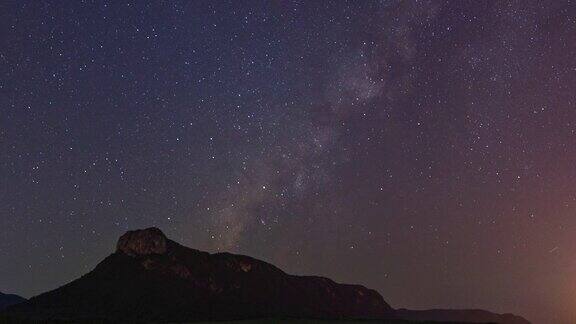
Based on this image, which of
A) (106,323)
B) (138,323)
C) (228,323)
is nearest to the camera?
(228,323)

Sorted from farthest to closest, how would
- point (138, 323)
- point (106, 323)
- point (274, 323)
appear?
point (138, 323), point (106, 323), point (274, 323)

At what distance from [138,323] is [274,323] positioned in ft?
188

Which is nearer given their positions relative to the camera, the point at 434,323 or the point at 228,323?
the point at 228,323

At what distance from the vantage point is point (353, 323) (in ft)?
513

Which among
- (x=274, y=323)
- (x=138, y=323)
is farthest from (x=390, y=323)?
(x=138, y=323)

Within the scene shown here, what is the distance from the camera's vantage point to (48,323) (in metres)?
181

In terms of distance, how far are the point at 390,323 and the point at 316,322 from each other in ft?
76.1

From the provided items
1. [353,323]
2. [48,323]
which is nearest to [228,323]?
[353,323]

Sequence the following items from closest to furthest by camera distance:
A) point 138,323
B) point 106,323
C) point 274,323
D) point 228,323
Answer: point 274,323 < point 228,323 < point 106,323 < point 138,323

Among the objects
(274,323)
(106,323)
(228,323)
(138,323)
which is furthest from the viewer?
(138,323)

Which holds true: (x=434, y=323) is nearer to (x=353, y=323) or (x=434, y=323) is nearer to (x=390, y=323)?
(x=390, y=323)

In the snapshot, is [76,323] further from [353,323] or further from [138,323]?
[353,323]

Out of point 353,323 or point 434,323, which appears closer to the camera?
point 353,323

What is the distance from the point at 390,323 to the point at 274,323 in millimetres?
33992
